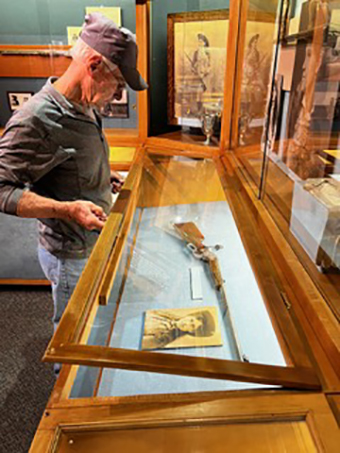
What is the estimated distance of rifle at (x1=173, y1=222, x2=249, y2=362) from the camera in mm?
827

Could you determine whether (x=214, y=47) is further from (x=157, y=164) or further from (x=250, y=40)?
(x=157, y=164)

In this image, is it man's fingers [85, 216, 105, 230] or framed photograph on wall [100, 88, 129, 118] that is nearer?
man's fingers [85, 216, 105, 230]

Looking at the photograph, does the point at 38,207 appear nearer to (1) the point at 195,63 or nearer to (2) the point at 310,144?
(2) the point at 310,144

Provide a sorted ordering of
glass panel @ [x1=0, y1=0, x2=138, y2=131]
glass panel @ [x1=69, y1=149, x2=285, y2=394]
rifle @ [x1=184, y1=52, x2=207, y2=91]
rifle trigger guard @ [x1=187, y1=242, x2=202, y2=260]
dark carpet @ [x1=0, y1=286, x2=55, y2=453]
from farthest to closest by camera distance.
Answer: glass panel @ [x1=0, y1=0, x2=138, y2=131] → rifle @ [x1=184, y1=52, x2=207, y2=91] → dark carpet @ [x1=0, y1=286, x2=55, y2=453] → rifle trigger guard @ [x1=187, y1=242, x2=202, y2=260] → glass panel @ [x1=69, y1=149, x2=285, y2=394]

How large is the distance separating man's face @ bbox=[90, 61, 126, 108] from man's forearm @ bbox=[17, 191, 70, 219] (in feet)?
1.15

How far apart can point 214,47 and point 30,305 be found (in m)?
1.83

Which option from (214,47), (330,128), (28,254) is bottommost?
(28,254)

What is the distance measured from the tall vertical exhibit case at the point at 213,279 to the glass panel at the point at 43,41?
0.29 m

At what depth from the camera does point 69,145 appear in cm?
125

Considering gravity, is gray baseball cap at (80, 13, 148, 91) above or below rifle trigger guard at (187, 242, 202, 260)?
above

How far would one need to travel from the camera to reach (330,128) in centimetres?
96

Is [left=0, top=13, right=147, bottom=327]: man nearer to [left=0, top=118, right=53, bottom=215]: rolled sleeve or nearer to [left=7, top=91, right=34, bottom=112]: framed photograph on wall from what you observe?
[left=0, top=118, right=53, bottom=215]: rolled sleeve

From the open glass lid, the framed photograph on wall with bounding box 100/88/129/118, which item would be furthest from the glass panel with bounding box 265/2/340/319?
the framed photograph on wall with bounding box 100/88/129/118

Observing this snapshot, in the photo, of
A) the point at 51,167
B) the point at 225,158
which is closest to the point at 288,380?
the point at 51,167
